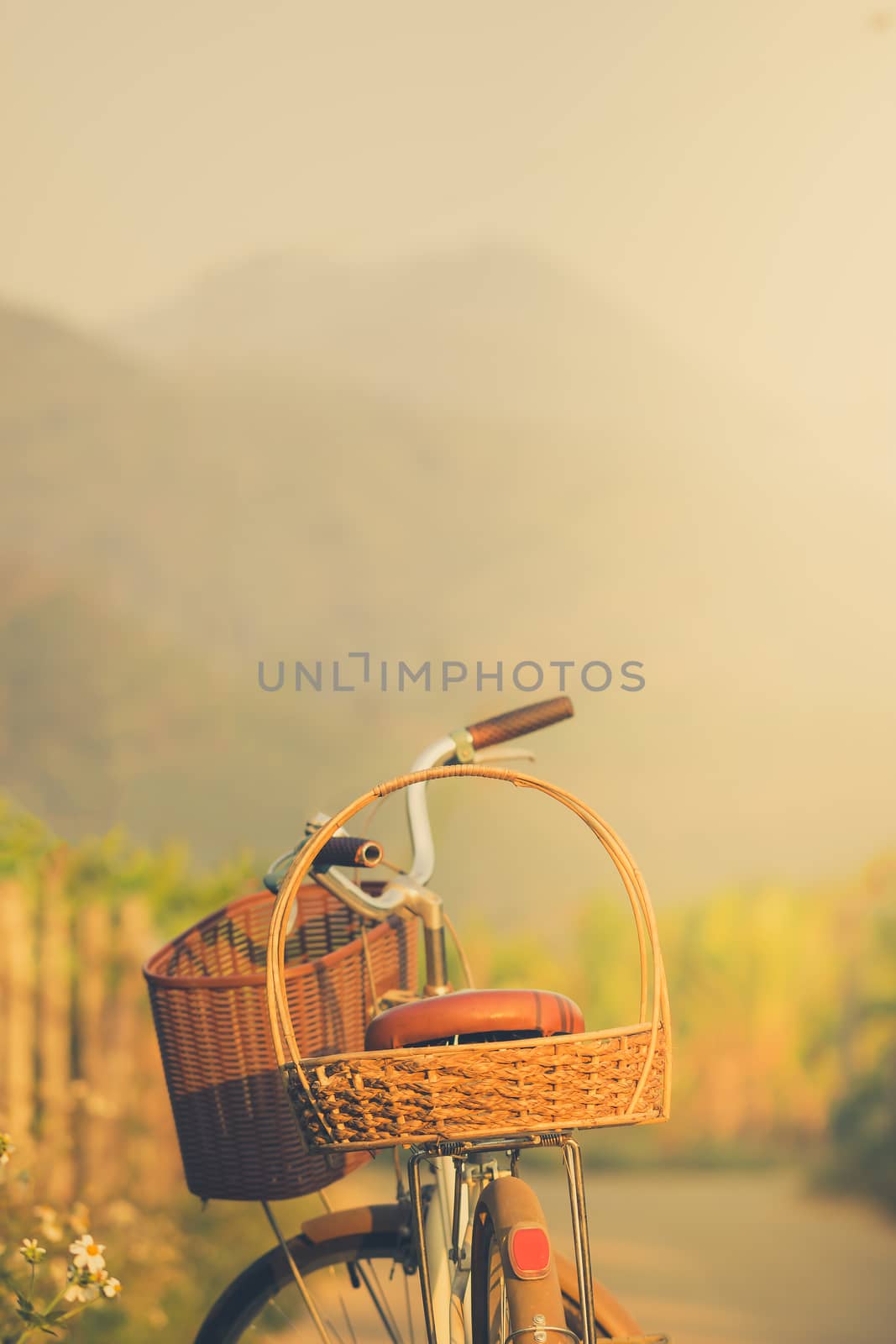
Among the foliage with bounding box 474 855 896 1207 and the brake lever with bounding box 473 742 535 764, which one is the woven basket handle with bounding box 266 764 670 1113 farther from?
the foliage with bounding box 474 855 896 1207

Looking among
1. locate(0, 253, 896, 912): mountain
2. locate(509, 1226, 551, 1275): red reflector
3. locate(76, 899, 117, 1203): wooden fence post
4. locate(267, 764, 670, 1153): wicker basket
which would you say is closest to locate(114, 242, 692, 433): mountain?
locate(0, 253, 896, 912): mountain

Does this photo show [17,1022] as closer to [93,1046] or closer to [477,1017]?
[93,1046]

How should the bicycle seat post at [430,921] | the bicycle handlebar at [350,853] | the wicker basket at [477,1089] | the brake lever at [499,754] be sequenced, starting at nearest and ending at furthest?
1. the wicker basket at [477,1089]
2. the bicycle handlebar at [350,853]
3. the bicycle seat post at [430,921]
4. the brake lever at [499,754]

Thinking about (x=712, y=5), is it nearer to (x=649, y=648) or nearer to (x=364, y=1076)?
(x=649, y=648)

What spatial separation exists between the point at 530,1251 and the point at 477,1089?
23 cm

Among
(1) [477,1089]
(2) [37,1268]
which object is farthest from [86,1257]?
(1) [477,1089]

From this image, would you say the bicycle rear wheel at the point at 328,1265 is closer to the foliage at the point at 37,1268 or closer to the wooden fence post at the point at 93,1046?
the foliage at the point at 37,1268

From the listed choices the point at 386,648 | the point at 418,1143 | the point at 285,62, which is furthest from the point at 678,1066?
the point at 285,62

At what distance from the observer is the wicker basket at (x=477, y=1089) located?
158 centimetres

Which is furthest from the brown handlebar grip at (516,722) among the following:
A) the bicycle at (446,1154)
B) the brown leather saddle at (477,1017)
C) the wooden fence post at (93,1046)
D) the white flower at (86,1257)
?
the wooden fence post at (93,1046)

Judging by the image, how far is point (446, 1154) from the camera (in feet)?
5.57

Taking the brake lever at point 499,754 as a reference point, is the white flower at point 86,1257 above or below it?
below

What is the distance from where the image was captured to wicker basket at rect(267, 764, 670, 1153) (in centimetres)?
158

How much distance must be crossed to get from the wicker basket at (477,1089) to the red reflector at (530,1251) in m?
0.13
